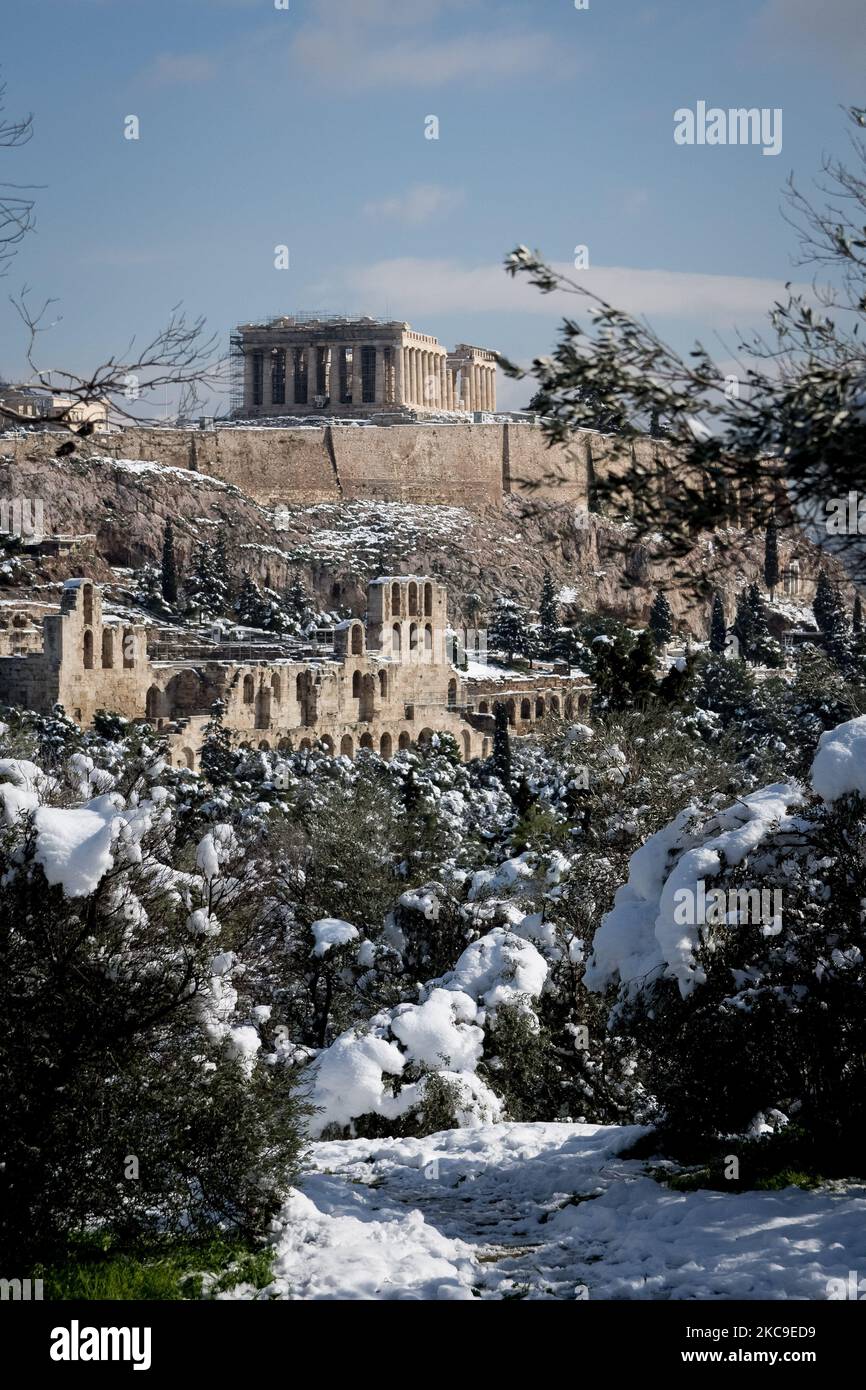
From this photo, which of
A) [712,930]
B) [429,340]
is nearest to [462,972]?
[712,930]

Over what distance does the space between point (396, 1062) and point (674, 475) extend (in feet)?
24.3

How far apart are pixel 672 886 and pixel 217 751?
36117 millimetres

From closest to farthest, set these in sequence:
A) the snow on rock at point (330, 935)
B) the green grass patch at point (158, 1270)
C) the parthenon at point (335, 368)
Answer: the green grass patch at point (158, 1270) < the snow on rock at point (330, 935) < the parthenon at point (335, 368)

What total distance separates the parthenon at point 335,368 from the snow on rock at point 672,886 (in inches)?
3923

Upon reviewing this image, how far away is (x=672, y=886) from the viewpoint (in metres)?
10.5

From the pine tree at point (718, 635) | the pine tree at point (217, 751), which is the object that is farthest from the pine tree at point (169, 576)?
the pine tree at point (718, 635)

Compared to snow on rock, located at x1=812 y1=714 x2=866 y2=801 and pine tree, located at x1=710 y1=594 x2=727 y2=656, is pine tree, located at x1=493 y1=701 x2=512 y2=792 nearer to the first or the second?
pine tree, located at x1=710 y1=594 x2=727 y2=656

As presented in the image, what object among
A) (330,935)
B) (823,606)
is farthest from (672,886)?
(823,606)

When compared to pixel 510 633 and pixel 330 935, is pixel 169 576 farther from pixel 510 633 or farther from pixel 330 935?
pixel 330 935

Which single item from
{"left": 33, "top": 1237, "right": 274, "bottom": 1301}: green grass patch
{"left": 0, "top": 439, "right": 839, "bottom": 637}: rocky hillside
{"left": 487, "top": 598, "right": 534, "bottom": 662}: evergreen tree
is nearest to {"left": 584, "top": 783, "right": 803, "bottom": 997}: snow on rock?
{"left": 33, "top": 1237, "right": 274, "bottom": 1301}: green grass patch

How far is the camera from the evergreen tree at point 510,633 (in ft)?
254

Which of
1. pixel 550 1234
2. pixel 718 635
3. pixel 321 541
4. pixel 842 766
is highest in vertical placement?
pixel 321 541

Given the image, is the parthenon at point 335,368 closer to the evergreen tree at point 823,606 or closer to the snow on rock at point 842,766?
the evergreen tree at point 823,606
